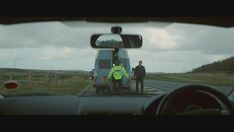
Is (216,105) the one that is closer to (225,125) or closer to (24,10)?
(225,125)

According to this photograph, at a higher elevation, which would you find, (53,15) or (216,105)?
(53,15)

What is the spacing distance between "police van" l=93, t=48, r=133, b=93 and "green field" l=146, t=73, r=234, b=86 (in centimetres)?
18

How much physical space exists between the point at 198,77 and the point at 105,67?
22.2 inches

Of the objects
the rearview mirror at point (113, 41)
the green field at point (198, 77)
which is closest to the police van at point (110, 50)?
the rearview mirror at point (113, 41)

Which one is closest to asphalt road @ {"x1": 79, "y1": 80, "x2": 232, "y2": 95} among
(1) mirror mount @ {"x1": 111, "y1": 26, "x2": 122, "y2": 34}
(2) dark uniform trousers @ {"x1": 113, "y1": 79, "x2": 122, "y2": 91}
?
(2) dark uniform trousers @ {"x1": 113, "y1": 79, "x2": 122, "y2": 91}

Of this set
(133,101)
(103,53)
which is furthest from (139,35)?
(133,101)

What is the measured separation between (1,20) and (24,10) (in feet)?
0.46

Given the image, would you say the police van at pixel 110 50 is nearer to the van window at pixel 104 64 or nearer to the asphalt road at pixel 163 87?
the van window at pixel 104 64

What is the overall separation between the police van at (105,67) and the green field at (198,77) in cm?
18

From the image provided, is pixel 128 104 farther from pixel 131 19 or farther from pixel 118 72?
pixel 131 19

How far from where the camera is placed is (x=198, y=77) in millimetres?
3777

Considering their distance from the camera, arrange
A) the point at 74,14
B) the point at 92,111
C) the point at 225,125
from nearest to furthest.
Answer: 1. the point at 225,125
2. the point at 74,14
3. the point at 92,111

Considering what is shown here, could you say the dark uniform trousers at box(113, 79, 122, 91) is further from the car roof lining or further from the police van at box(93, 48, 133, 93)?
the car roof lining

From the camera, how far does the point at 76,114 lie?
3684 mm
